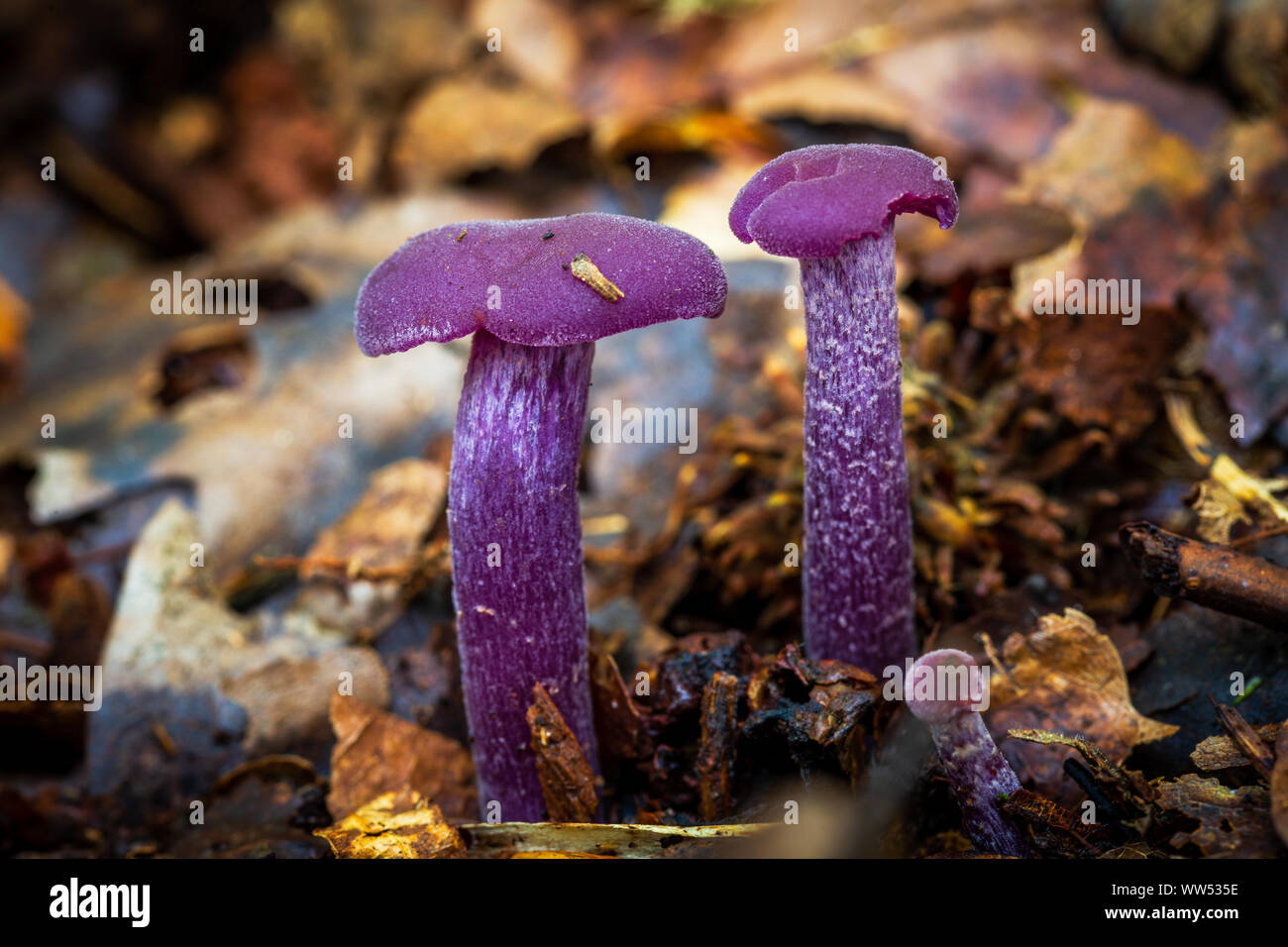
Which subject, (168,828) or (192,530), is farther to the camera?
(192,530)

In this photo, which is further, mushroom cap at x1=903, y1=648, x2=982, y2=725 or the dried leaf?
the dried leaf

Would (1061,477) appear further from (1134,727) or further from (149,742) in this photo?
(149,742)

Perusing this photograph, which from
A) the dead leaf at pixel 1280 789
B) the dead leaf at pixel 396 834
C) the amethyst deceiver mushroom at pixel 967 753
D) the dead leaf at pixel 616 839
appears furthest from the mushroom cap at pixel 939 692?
the dead leaf at pixel 396 834

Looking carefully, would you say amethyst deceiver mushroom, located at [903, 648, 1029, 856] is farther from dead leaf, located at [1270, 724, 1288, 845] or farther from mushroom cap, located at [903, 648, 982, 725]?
dead leaf, located at [1270, 724, 1288, 845]

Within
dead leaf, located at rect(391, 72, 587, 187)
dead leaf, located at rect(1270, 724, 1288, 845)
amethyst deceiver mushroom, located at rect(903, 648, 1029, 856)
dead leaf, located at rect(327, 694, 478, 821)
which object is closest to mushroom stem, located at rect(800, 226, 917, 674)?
amethyst deceiver mushroom, located at rect(903, 648, 1029, 856)

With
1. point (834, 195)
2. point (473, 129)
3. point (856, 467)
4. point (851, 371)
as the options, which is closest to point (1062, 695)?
point (856, 467)

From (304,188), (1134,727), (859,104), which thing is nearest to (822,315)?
(1134,727)

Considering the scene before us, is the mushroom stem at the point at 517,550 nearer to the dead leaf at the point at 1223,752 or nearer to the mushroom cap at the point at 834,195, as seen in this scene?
the mushroom cap at the point at 834,195
